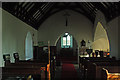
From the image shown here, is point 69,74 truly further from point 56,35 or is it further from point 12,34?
point 56,35

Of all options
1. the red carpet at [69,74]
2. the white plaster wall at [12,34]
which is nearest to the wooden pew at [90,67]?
the red carpet at [69,74]

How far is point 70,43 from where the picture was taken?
1942 centimetres

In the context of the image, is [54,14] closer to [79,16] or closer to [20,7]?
[79,16]

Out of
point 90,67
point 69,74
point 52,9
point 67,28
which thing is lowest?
point 69,74

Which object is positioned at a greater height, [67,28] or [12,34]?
[67,28]

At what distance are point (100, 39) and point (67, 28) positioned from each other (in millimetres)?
3315

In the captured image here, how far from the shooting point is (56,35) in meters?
13.6

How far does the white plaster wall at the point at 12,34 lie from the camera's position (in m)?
6.64

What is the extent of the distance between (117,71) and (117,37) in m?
3.59

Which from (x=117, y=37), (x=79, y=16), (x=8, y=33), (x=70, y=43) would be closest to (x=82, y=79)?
(x=117, y=37)

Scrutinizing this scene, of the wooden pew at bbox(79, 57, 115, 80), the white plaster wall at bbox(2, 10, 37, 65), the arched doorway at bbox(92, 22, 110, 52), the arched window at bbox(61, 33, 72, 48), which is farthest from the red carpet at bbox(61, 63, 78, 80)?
the arched window at bbox(61, 33, 72, 48)

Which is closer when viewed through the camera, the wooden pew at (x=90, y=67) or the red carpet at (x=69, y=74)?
the wooden pew at (x=90, y=67)

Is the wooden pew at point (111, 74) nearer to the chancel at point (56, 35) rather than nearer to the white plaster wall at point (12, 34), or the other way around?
the chancel at point (56, 35)

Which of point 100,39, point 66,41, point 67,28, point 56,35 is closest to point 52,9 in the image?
point 67,28
